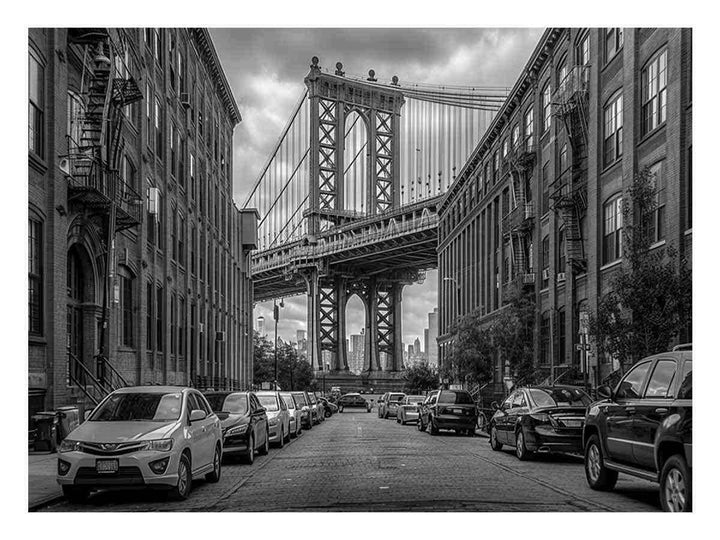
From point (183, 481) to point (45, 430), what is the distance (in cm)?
841

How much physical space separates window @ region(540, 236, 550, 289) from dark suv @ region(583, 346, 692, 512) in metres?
28.7

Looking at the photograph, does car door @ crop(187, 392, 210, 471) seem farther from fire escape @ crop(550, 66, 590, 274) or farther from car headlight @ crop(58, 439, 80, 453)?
fire escape @ crop(550, 66, 590, 274)

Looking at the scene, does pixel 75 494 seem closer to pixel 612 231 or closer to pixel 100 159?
pixel 100 159

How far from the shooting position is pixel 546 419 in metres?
20.2

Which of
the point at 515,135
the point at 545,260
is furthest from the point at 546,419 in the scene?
the point at 515,135

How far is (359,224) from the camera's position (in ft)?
296

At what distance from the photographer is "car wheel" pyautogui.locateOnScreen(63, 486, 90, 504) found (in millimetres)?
13117

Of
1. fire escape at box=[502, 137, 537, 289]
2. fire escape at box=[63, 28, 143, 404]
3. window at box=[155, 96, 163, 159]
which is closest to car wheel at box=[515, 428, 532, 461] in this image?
fire escape at box=[63, 28, 143, 404]

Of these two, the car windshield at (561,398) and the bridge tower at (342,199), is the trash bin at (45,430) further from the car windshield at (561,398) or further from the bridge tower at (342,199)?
the car windshield at (561,398)

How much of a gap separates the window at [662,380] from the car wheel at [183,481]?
6.50 metres

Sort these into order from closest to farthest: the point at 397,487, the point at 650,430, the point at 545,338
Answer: the point at 650,430
the point at 397,487
the point at 545,338
